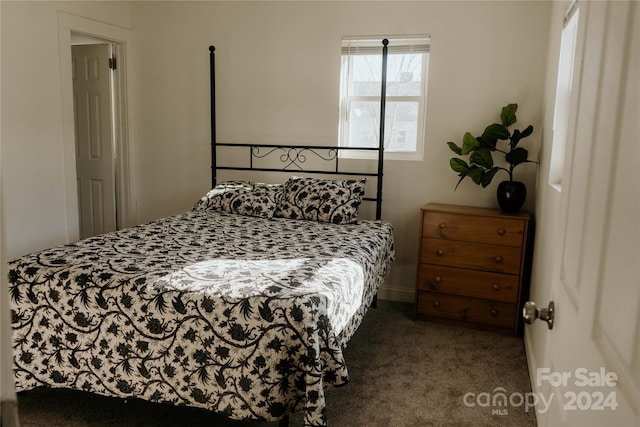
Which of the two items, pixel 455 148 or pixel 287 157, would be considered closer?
pixel 455 148

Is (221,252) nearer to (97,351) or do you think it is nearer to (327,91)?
(97,351)

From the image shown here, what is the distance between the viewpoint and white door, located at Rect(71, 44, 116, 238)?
422cm

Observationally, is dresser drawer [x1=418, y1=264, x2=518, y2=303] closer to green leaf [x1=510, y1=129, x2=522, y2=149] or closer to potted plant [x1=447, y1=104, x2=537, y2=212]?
potted plant [x1=447, y1=104, x2=537, y2=212]

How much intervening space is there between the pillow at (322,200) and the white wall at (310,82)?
41cm

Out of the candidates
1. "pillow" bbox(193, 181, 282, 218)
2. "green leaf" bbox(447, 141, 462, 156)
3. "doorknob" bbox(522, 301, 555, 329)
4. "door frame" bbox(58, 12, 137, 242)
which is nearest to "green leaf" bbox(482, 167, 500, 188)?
"green leaf" bbox(447, 141, 462, 156)

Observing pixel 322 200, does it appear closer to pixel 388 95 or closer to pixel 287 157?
pixel 287 157

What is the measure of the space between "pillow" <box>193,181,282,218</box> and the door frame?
966mm

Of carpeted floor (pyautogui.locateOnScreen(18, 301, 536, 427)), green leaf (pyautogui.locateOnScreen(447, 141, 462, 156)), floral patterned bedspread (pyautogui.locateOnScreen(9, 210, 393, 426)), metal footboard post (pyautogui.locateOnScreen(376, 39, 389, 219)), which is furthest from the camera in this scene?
metal footboard post (pyautogui.locateOnScreen(376, 39, 389, 219))

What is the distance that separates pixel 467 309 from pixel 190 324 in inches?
80.4

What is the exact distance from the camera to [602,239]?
0.73m

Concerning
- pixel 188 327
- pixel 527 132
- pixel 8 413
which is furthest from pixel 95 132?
pixel 8 413

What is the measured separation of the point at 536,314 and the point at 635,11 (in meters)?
0.64

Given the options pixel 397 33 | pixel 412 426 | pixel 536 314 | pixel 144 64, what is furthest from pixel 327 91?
pixel 536 314

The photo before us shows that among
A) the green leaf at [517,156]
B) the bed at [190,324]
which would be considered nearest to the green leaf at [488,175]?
the green leaf at [517,156]
